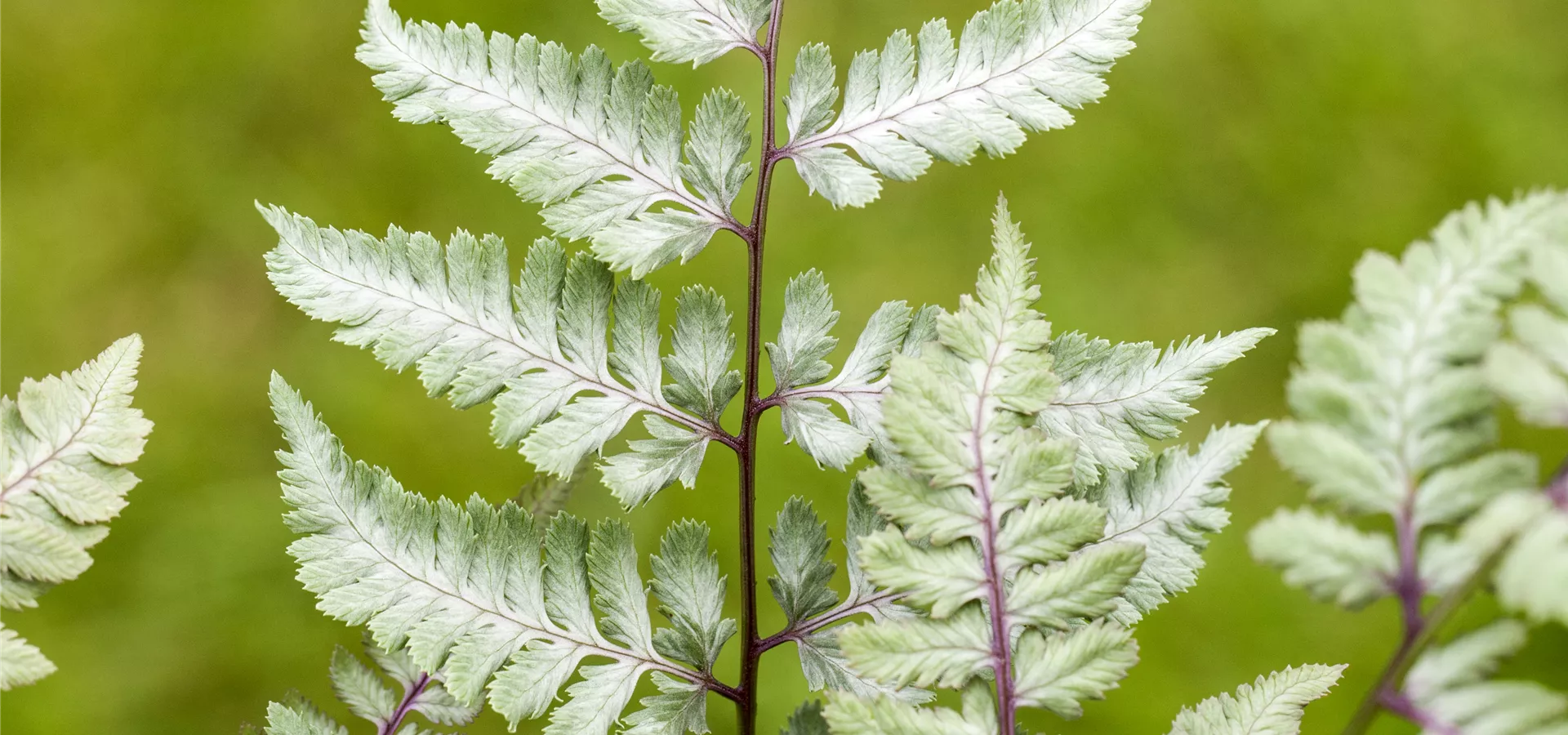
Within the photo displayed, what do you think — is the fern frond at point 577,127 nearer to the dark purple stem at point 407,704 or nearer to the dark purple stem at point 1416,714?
the dark purple stem at point 407,704

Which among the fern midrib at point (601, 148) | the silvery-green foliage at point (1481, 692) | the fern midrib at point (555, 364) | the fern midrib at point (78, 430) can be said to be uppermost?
the fern midrib at point (601, 148)

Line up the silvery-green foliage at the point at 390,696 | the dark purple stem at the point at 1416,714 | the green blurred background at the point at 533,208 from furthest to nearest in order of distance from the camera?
the green blurred background at the point at 533,208 < the silvery-green foliage at the point at 390,696 < the dark purple stem at the point at 1416,714

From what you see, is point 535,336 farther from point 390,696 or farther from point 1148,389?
point 1148,389

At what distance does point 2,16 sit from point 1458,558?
439 centimetres

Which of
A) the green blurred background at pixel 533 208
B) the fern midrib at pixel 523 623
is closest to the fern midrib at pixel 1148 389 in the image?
the fern midrib at pixel 523 623

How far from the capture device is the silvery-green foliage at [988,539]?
1061 millimetres

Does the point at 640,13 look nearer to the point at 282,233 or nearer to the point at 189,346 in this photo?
the point at 282,233

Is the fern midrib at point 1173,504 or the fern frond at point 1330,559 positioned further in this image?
the fern midrib at point 1173,504

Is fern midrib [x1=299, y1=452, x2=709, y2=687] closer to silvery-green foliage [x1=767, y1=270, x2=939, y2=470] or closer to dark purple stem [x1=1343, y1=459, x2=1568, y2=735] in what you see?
silvery-green foliage [x1=767, y1=270, x2=939, y2=470]

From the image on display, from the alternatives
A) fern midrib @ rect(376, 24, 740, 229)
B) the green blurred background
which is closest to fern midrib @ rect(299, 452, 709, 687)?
fern midrib @ rect(376, 24, 740, 229)

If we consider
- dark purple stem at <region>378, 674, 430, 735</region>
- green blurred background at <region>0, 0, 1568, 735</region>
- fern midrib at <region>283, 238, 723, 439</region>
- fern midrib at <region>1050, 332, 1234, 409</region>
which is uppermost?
green blurred background at <region>0, 0, 1568, 735</region>

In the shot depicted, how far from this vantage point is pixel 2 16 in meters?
3.60

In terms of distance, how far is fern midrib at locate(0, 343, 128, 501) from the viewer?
3.84ft

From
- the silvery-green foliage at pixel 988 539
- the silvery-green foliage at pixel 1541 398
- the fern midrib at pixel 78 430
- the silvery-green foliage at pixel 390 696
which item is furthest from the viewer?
the silvery-green foliage at pixel 390 696
